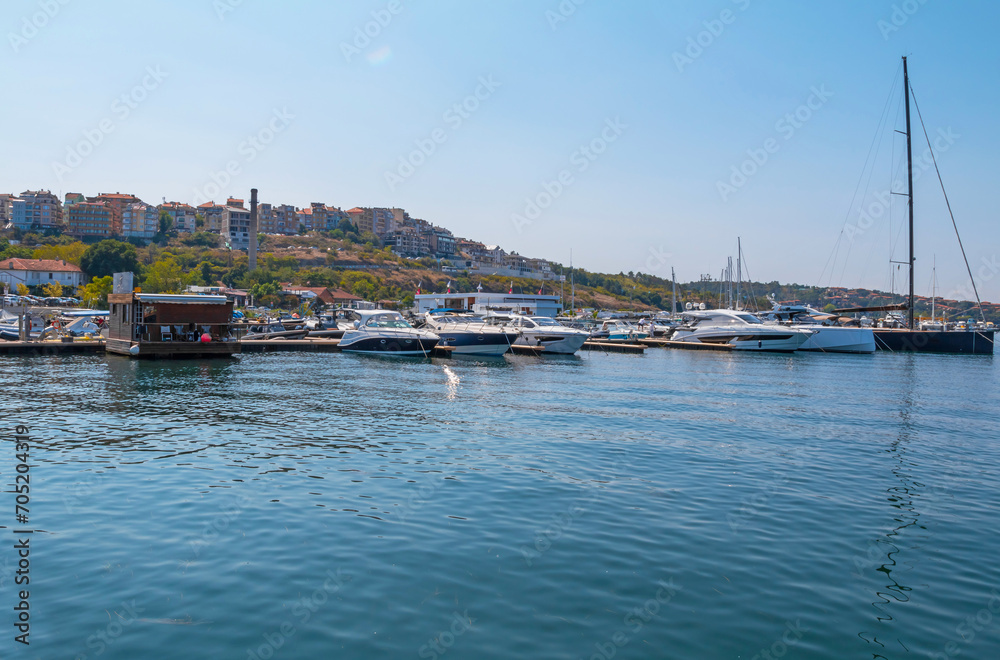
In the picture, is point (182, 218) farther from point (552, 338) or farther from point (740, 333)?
point (740, 333)

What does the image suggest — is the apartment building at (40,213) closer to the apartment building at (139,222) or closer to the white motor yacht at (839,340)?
the apartment building at (139,222)

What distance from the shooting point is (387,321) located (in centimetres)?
4838

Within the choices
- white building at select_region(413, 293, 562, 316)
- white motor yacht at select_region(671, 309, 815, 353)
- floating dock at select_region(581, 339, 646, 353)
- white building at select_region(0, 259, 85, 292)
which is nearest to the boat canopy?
floating dock at select_region(581, 339, 646, 353)

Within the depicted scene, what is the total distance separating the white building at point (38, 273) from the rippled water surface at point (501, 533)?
107 meters

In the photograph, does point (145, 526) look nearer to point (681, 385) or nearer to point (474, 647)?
point (474, 647)

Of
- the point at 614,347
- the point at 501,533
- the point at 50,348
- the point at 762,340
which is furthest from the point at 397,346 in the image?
the point at 501,533

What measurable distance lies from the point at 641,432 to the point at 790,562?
9.35 meters

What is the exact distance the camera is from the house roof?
361 feet

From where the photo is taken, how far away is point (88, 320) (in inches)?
2237

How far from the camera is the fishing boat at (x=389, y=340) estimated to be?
44.1 meters

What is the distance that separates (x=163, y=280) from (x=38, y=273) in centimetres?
2585

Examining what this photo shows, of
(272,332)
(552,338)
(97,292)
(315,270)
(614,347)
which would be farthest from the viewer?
(315,270)

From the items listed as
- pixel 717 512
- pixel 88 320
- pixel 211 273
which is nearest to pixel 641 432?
pixel 717 512

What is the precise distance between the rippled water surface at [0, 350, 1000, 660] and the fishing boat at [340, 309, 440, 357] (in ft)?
72.9
